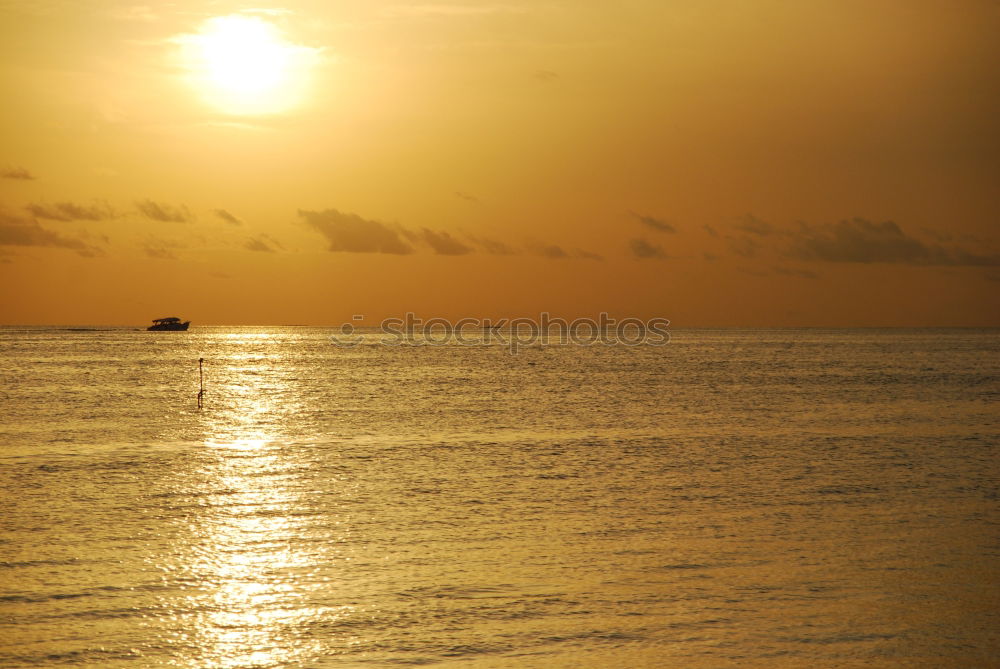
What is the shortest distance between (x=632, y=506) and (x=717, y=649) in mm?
15226

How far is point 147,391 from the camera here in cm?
9444

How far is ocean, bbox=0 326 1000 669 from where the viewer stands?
63.4 feet

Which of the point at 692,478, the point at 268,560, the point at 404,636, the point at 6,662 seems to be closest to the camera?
the point at 6,662

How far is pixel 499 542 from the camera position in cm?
2808

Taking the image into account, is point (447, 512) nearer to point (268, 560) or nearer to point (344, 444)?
point (268, 560)

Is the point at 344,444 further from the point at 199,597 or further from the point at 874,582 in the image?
the point at 874,582

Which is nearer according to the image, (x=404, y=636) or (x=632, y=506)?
(x=404, y=636)

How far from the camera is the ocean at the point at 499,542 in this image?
761 inches

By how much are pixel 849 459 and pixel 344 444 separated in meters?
27.8

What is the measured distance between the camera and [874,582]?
936 inches

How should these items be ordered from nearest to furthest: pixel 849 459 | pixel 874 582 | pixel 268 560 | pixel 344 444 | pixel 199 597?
pixel 199 597, pixel 874 582, pixel 268 560, pixel 849 459, pixel 344 444

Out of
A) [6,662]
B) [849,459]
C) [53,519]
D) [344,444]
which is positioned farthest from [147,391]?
[6,662]

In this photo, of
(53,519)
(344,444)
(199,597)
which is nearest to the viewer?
(199,597)

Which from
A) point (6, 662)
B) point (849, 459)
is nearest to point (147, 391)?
point (849, 459)
